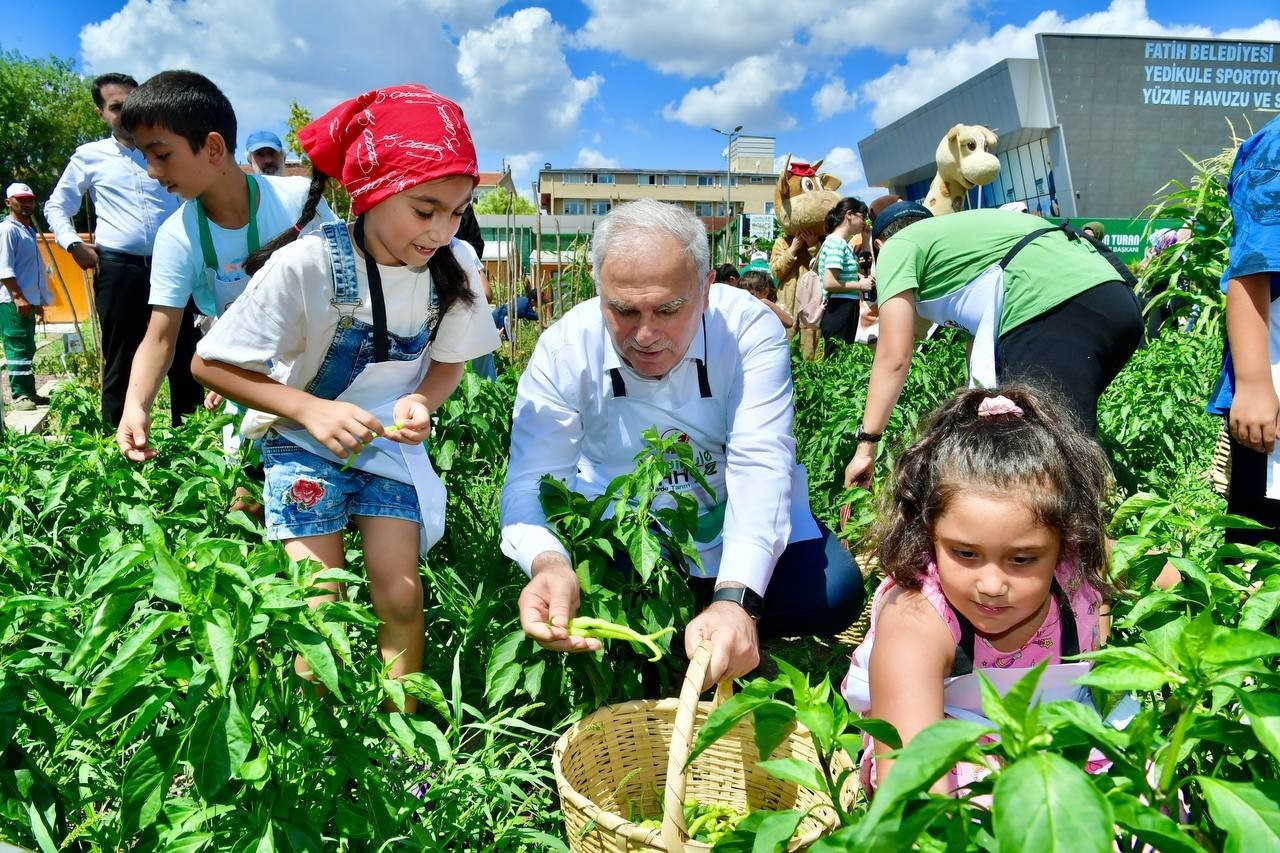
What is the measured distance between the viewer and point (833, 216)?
643cm

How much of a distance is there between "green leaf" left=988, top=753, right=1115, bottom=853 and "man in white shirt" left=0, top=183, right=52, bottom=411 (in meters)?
7.94

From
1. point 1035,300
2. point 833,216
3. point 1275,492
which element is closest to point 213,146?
point 1035,300

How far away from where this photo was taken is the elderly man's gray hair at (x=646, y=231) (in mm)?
1852

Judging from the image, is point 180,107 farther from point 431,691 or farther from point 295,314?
point 431,691

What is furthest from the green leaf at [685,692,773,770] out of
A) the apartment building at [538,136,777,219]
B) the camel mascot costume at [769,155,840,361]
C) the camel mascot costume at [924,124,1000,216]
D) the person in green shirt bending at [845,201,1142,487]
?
the apartment building at [538,136,777,219]

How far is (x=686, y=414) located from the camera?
85.6 inches

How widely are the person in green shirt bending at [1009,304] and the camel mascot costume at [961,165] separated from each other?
3.36 m

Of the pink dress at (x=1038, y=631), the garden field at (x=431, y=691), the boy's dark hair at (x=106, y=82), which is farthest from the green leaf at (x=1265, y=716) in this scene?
the boy's dark hair at (x=106, y=82)

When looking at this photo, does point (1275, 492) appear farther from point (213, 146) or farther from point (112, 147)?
point (112, 147)

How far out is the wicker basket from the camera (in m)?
1.49

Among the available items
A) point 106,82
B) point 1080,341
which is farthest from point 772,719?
point 106,82

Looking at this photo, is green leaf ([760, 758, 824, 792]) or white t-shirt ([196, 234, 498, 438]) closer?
green leaf ([760, 758, 824, 792])

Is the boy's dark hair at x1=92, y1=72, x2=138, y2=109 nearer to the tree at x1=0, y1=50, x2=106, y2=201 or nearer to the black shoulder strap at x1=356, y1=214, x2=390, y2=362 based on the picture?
the black shoulder strap at x1=356, y1=214, x2=390, y2=362

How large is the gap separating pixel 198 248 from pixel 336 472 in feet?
2.88
